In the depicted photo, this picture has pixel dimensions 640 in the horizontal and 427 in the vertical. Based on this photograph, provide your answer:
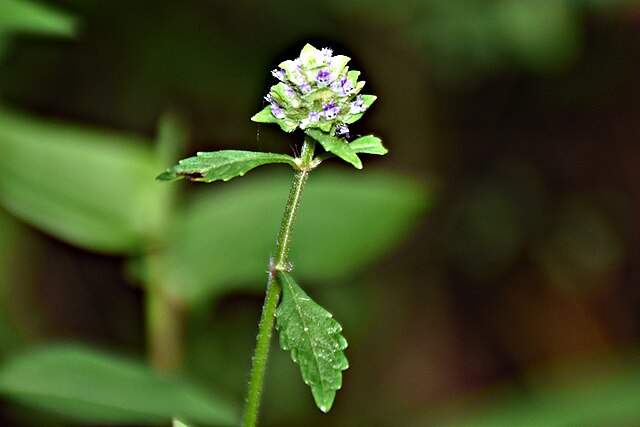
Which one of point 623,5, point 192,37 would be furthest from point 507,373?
point 192,37

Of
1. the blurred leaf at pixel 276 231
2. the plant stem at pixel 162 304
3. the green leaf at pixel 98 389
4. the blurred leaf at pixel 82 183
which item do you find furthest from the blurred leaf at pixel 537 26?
the green leaf at pixel 98 389

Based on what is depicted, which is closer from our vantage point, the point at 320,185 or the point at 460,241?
the point at 320,185

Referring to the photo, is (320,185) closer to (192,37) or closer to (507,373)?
(192,37)

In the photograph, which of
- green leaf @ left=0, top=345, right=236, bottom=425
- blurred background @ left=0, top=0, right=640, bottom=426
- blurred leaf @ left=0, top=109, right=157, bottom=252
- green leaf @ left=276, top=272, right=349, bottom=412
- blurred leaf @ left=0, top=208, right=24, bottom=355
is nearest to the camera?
green leaf @ left=276, top=272, right=349, bottom=412

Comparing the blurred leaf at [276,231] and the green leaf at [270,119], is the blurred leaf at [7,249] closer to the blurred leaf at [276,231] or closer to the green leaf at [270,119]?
the blurred leaf at [276,231]

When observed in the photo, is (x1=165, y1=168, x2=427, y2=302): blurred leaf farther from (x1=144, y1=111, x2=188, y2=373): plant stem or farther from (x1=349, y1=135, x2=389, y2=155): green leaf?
(x1=349, y1=135, x2=389, y2=155): green leaf

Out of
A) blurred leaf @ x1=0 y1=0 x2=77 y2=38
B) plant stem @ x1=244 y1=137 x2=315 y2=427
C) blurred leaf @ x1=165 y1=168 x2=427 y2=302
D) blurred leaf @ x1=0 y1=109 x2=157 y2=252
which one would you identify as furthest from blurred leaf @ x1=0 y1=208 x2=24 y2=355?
plant stem @ x1=244 y1=137 x2=315 y2=427
